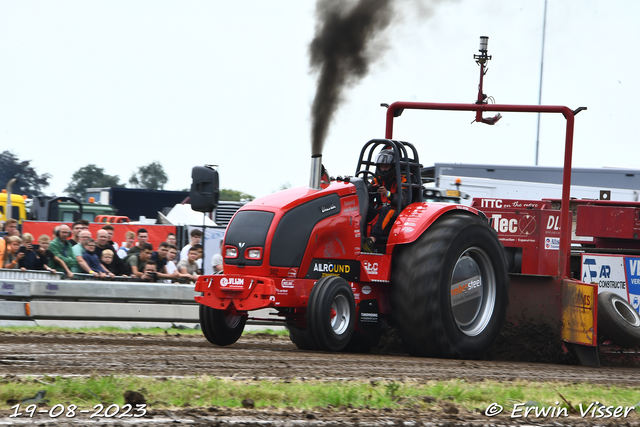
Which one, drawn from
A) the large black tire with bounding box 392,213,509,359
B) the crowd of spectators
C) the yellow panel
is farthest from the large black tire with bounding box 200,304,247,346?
the crowd of spectators

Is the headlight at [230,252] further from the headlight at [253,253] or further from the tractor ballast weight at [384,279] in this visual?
the headlight at [253,253]

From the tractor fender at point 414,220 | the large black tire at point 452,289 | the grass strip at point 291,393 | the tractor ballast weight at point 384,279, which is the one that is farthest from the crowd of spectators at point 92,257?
the grass strip at point 291,393

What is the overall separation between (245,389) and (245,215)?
10.6 feet

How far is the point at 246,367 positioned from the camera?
6027 mm

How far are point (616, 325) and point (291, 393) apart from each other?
4769 millimetres

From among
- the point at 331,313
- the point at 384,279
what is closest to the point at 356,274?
the point at 384,279

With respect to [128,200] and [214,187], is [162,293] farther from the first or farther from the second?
[128,200]

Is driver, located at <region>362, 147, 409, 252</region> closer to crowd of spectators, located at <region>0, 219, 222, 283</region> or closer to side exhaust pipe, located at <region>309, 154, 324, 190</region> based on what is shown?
side exhaust pipe, located at <region>309, 154, 324, 190</region>

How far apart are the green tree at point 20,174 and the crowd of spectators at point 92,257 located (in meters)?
39.2

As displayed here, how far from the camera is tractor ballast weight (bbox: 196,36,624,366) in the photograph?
7.57 meters

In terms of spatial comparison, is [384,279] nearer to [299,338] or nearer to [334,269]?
[334,269]

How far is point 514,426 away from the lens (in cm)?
440

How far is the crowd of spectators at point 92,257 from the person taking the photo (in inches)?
435

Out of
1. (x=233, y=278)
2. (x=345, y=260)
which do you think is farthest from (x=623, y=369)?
(x=233, y=278)
